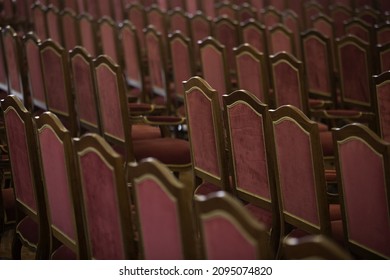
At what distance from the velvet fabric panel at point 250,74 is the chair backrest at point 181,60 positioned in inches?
22.7

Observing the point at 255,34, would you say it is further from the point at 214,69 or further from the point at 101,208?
the point at 101,208

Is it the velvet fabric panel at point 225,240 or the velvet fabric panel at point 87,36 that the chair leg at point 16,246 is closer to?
the velvet fabric panel at point 225,240

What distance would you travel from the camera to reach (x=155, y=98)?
6125 mm

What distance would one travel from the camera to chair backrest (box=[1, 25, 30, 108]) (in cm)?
540

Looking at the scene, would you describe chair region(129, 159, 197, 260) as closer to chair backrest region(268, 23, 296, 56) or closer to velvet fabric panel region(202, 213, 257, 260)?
velvet fabric panel region(202, 213, 257, 260)

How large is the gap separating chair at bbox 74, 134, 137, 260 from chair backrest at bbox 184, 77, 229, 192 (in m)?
0.91

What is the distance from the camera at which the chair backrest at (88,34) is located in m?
6.58

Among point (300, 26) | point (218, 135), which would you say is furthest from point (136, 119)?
point (300, 26)

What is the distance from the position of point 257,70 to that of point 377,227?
2350mm

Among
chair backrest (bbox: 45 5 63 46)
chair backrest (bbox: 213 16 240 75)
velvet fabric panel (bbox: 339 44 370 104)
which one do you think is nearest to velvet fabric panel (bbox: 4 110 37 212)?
velvet fabric panel (bbox: 339 44 370 104)

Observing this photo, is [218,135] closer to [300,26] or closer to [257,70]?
[257,70]

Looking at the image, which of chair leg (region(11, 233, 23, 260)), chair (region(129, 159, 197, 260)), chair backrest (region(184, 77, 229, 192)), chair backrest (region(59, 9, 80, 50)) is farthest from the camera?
chair backrest (region(59, 9, 80, 50))

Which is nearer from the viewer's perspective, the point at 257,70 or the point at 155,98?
the point at 257,70

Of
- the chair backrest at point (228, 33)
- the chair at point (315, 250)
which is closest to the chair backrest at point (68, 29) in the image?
the chair backrest at point (228, 33)
